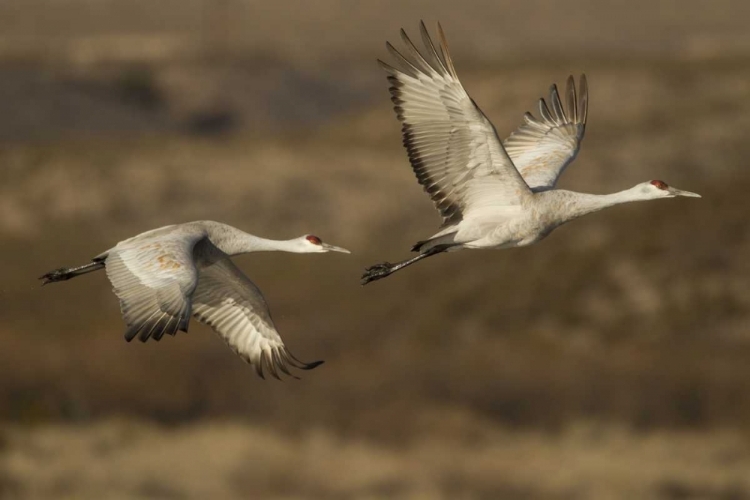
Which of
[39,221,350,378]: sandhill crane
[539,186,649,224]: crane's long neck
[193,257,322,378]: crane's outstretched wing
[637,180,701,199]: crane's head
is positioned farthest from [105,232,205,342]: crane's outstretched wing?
[637,180,701,199]: crane's head

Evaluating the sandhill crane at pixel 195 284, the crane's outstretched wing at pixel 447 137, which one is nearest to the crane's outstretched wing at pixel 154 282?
the sandhill crane at pixel 195 284

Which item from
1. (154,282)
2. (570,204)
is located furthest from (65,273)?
(570,204)

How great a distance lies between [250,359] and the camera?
15109 mm

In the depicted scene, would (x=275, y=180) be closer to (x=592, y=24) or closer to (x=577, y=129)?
(x=577, y=129)

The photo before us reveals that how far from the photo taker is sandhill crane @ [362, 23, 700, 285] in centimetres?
1389

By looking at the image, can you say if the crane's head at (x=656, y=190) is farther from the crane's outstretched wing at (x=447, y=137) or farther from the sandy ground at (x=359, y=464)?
the sandy ground at (x=359, y=464)

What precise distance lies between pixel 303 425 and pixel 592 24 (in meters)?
94.7

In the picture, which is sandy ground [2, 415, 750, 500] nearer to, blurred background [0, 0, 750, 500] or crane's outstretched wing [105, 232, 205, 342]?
blurred background [0, 0, 750, 500]

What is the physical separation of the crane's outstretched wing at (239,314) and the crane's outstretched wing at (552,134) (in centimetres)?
322

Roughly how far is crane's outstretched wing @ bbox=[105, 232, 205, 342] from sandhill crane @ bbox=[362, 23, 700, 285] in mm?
2275

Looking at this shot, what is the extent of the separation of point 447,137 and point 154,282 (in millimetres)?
3022

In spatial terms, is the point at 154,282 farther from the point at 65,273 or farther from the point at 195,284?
the point at 65,273

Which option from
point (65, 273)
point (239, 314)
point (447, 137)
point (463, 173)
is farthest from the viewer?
point (239, 314)

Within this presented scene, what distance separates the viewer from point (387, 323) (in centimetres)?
3428
